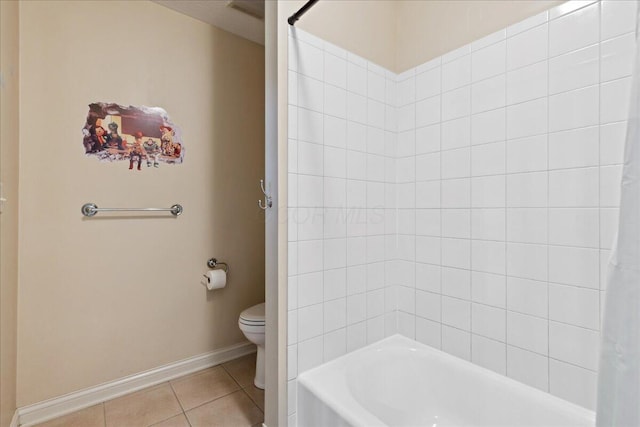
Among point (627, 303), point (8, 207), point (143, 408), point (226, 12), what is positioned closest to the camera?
point (627, 303)

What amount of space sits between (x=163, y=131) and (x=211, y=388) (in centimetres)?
175

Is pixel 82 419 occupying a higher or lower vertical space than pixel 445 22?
lower

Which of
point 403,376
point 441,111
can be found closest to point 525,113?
point 441,111

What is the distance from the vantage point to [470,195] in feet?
4.97

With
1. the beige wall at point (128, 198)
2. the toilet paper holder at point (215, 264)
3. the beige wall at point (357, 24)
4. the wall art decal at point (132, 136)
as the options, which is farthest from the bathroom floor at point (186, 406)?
the beige wall at point (357, 24)

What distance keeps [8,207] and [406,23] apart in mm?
2363

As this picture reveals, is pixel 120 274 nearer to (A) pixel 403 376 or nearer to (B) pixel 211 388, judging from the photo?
(B) pixel 211 388

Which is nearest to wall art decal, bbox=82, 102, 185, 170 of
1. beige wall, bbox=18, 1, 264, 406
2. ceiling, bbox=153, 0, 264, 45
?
beige wall, bbox=18, 1, 264, 406

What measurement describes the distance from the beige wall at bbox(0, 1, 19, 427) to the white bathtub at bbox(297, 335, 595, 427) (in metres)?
1.40

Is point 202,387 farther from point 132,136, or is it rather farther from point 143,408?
point 132,136

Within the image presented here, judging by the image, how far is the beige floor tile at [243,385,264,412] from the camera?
182 centimetres

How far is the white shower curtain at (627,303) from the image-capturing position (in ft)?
1.53

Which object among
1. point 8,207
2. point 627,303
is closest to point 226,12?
point 8,207

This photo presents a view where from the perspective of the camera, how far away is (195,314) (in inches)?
87.1
